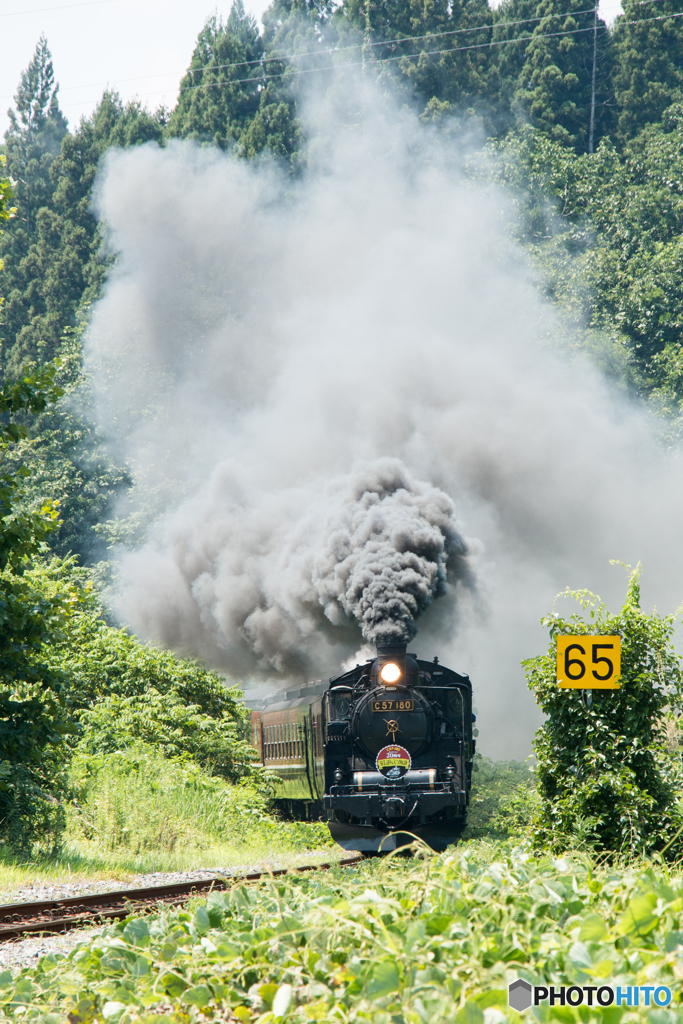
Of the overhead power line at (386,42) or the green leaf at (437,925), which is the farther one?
the overhead power line at (386,42)

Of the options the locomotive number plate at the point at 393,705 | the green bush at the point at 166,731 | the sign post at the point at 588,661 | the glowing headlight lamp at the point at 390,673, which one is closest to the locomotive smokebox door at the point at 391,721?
the locomotive number plate at the point at 393,705

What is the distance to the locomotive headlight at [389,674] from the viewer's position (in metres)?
10.8

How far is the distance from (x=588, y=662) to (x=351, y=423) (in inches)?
764

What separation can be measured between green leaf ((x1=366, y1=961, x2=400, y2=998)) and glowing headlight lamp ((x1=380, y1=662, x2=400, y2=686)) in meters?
8.27

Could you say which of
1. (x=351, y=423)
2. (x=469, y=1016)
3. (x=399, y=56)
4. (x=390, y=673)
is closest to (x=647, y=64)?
(x=399, y=56)

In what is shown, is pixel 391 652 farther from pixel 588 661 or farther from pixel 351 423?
pixel 351 423

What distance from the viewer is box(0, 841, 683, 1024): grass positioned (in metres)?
2.48

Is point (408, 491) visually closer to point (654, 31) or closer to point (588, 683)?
point (588, 683)

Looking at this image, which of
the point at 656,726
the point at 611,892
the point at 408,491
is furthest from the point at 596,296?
the point at 611,892

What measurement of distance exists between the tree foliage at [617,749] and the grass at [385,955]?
3.41 meters

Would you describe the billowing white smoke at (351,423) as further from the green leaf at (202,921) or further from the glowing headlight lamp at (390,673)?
the green leaf at (202,921)

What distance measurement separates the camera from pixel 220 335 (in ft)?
121

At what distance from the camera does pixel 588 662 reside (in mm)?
6898

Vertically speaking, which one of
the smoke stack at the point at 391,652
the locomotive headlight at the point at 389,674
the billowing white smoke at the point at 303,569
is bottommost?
the locomotive headlight at the point at 389,674
